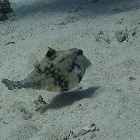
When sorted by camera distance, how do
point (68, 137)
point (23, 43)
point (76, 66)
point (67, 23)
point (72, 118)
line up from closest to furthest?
point (68, 137), point (72, 118), point (76, 66), point (23, 43), point (67, 23)

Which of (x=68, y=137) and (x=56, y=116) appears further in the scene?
(x=56, y=116)

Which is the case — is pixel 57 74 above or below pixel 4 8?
below

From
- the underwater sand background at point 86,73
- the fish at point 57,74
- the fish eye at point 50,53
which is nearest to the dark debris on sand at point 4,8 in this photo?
the underwater sand background at point 86,73

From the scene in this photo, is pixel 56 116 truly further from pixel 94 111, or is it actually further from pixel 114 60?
pixel 114 60

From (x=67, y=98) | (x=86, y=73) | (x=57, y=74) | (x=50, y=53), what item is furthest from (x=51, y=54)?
(x=86, y=73)

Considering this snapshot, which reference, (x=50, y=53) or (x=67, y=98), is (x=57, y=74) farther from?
(x=67, y=98)

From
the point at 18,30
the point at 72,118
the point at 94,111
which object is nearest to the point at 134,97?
the point at 94,111
